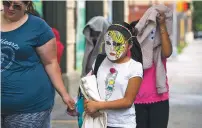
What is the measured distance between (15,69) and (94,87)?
1.81 feet

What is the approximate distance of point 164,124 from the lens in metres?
4.59

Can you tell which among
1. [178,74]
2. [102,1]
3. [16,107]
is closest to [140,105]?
[16,107]

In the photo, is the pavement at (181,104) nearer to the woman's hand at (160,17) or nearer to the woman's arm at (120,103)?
the woman's hand at (160,17)

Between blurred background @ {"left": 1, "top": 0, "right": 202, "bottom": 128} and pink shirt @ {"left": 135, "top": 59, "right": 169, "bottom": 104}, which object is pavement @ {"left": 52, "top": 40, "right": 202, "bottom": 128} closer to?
blurred background @ {"left": 1, "top": 0, "right": 202, "bottom": 128}

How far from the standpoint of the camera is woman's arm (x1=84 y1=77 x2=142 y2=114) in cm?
351

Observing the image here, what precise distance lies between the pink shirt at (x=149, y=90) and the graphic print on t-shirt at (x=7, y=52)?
1370 millimetres

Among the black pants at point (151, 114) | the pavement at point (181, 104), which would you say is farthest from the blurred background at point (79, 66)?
the black pants at point (151, 114)

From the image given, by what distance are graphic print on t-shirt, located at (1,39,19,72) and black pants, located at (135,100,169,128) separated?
140 centimetres

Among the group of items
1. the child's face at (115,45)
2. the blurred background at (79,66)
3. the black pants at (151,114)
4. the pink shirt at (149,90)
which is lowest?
the blurred background at (79,66)

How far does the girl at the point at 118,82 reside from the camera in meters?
3.54

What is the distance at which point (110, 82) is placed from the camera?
3.59 metres

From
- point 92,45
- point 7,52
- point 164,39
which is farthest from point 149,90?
point 92,45

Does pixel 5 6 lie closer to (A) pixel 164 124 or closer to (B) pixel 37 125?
(B) pixel 37 125

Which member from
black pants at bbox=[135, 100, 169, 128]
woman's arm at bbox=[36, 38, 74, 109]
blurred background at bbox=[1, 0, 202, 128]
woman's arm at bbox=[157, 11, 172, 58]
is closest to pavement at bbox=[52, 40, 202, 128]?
blurred background at bbox=[1, 0, 202, 128]
